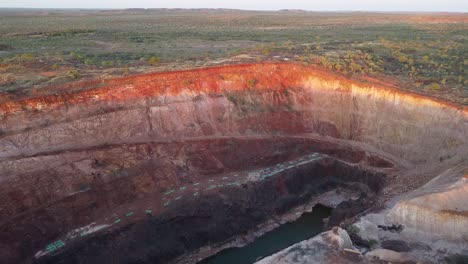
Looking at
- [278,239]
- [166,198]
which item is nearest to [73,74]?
[166,198]

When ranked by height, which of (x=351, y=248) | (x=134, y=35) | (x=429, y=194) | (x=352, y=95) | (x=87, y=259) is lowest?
(x=87, y=259)

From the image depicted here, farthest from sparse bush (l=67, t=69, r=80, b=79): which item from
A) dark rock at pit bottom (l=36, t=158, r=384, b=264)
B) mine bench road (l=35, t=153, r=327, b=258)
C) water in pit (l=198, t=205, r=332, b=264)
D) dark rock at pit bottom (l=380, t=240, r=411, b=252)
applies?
dark rock at pit bottom (l=380, t=240, r=411, b=252)

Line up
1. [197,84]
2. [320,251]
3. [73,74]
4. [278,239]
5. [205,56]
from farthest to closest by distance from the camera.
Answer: [205,56] → [197,84] → [73,74] → [278,239] → [320,251]

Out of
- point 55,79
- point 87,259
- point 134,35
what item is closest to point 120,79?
point 55,79

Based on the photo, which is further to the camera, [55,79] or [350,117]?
[350,117]

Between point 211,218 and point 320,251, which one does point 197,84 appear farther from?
point 320,251

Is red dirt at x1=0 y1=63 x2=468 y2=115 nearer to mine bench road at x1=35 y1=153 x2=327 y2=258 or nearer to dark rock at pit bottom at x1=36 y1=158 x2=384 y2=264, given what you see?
mine bench road at x1=35 y1=153 x2=327 y2=258

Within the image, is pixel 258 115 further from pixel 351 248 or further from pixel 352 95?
pixel 351 248
